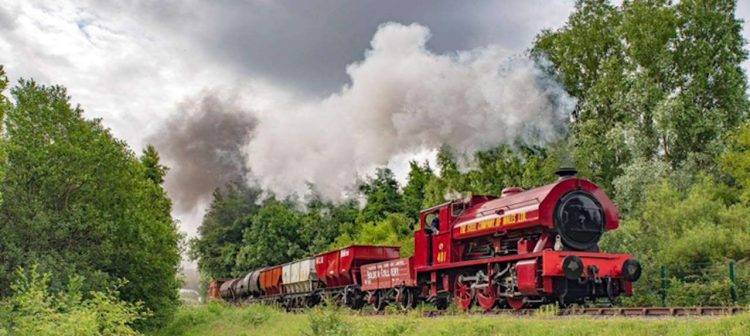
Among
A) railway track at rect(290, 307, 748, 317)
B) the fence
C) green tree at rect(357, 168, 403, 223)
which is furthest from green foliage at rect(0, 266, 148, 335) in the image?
green tree at rect(357, 168, 403, 223)

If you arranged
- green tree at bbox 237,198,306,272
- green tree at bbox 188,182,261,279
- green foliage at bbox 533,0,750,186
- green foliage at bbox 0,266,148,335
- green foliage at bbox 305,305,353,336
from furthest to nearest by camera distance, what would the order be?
green tree at bbox 188,182,261,279
green tree at bbox 237,198,306,272
green foliage at bbox 533,0,750,186
green foliage at bbox 305,305,353,336
green foliage at bbox 0,266,148,335

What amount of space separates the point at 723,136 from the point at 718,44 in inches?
191

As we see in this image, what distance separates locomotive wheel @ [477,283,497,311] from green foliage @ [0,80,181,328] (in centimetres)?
1295

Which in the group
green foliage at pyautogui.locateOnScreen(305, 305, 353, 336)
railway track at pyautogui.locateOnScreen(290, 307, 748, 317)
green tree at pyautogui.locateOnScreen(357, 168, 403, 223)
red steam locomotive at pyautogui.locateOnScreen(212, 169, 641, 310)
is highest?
green tree at pyautogui.locateOnScreen(357, 168, 403, 223)

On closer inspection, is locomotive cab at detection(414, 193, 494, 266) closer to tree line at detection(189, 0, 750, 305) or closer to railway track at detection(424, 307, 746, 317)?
railway track at detection(424, 307, 746, 317)

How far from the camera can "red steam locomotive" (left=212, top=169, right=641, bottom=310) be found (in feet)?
52.3

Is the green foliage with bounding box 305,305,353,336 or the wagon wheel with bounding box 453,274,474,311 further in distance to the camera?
the wagon wheel with bounding box 453,274,474,311

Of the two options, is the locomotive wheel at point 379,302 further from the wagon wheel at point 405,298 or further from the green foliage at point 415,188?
the green foliage at point 415,188

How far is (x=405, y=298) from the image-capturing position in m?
21.5

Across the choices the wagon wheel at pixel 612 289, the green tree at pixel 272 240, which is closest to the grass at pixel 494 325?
the wagon wheel at pixel 612 289

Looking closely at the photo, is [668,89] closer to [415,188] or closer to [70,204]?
[415,188]

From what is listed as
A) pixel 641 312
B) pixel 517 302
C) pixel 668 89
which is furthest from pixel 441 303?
pixel 668 89

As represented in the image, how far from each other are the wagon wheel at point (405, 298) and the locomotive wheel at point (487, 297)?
11.8 ft

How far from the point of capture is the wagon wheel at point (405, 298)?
2111 cm
